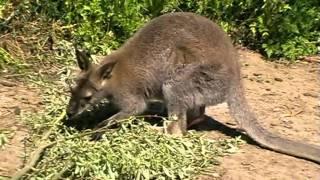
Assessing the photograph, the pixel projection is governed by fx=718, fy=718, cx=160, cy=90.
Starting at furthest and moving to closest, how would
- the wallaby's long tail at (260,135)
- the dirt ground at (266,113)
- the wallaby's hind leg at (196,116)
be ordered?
1. the wallaby's hind leg at (196,116)
2. the wallaby's long tail at (260,135)
3. the dirt ground at (266,113)

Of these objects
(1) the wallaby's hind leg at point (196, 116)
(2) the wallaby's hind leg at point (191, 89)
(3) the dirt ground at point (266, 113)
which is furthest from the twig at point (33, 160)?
(1) the wallaby's hind leg at point (196, 116)

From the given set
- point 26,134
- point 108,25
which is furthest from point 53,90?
point 108,25

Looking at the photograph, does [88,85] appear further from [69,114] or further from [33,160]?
[33,160]

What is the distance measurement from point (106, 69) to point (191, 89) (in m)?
0.78

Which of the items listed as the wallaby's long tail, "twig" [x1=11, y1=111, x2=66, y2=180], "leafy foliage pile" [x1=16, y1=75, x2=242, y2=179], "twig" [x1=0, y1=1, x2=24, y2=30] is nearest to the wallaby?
Answer: the wallaby's long tail

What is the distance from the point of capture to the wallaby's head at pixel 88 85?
20.5 ft

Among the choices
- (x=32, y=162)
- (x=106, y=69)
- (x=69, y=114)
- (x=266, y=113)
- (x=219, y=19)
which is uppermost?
(x=219, y=19)

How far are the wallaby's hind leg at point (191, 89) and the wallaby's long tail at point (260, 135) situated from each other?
5.7 inches

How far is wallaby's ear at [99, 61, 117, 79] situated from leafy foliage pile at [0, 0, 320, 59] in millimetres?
1557

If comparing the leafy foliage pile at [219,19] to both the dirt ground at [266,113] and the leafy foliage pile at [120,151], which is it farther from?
the leafy foliage pile at [120,151]

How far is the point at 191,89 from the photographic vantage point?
21.1ft

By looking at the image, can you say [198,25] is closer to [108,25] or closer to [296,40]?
[108,25]

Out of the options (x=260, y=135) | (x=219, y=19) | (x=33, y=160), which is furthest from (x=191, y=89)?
(x=219, y=19)

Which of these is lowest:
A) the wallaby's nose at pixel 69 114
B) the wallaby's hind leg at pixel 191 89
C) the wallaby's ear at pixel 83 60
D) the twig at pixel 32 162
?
the twig at pixel 32 162
